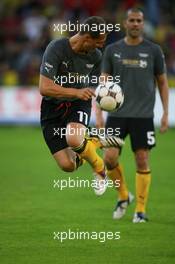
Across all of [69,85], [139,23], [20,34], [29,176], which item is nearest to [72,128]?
[69,85]

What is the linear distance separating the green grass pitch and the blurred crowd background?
692cm

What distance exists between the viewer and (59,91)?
9438mm

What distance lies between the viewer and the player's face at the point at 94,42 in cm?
917

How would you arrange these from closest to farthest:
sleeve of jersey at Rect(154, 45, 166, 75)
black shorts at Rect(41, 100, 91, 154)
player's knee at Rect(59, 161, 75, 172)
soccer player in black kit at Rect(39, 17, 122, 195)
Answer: soccer player in black kit at Rect(39, 17, 122, 195)
player's knee at Rect(59, 161, 75, 172)
black shorts at Rect(41, 100, 91, 154)
sleeve of jersey at Rect(154, 45, 166, 75)

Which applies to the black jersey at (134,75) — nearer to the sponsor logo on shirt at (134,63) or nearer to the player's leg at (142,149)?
the sponsor logo on shirt at (134,63)

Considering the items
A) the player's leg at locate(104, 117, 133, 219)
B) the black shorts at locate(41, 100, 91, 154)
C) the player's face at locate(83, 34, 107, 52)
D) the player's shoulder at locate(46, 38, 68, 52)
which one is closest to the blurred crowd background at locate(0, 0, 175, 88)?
the player's leg at locate(104, 117, 133, 219)

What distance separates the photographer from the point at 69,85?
9.77m

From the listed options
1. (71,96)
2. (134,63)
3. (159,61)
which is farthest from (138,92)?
(71,96)

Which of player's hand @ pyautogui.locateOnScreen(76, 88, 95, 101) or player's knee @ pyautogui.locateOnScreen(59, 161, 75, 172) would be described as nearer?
player's hand @ pyautogui.locateOnScreen(76, 88, 95, 101)

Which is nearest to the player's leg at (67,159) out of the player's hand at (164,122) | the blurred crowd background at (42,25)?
the player's hand at (164,122)

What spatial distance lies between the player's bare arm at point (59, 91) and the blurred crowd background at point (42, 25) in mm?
13428

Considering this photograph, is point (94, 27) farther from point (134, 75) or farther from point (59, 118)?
Answer: point (134, 75)

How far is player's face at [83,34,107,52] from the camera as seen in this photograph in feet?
30.1

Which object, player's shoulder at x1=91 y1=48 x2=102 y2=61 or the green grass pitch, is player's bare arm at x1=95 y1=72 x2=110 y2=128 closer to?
player's shoulder at x1=91 y1=48 x2=102 y2=61
